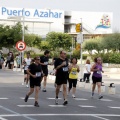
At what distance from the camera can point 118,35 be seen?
74.0 meters

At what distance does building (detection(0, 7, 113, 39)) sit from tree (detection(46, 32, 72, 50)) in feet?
38.9

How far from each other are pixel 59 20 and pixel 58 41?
82.7 feet

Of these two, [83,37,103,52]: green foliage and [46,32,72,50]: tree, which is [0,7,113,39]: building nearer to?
[46,32,72,50]: tree

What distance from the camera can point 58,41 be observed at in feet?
292

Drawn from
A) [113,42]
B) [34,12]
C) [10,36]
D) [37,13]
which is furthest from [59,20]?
[10,36]

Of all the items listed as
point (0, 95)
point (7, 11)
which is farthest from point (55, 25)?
point (0, 95)

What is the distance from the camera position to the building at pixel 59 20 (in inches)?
4099

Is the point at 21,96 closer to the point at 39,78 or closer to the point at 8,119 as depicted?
the point at 39,78

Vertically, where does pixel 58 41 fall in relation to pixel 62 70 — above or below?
above

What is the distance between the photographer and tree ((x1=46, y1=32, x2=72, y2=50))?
8850 centimetres

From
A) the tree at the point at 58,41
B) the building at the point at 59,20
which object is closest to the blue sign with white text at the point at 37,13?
the building at the point at 59,20

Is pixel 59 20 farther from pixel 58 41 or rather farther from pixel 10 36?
pixel 10 36

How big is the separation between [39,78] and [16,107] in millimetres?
1391

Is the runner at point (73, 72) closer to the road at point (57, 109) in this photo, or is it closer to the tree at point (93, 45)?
the road at point (57, 109)
